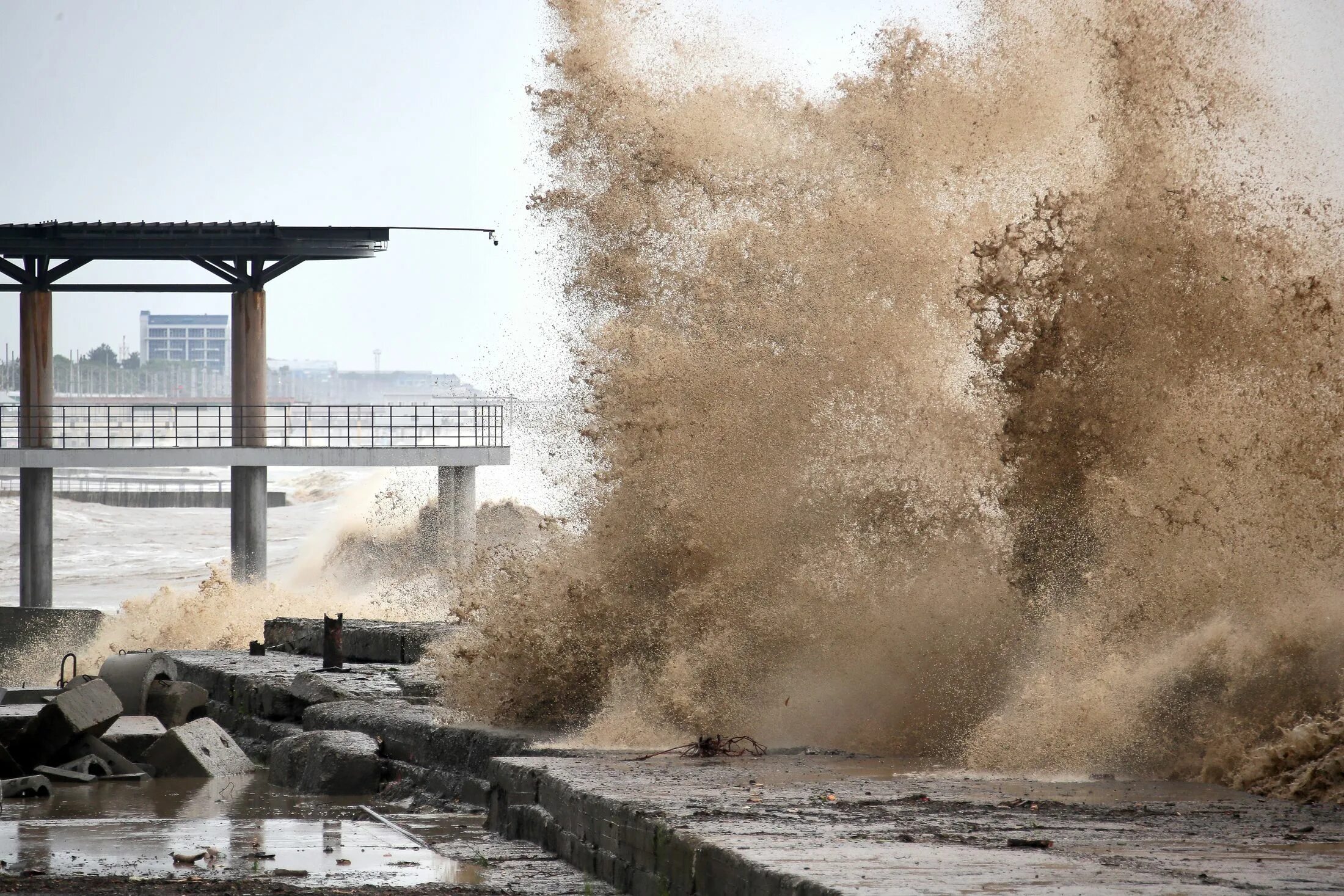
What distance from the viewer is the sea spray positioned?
8477mm

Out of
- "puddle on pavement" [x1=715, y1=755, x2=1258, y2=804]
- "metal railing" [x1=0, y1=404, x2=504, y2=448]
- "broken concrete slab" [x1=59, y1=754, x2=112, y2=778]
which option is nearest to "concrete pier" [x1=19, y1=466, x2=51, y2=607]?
"metal railing" [x1=0, y1=404, x2=504, y2=448]

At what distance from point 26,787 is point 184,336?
6267 inches

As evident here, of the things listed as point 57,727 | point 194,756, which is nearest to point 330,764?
point 194,756

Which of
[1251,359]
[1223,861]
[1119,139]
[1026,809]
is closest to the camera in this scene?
[1223,861]

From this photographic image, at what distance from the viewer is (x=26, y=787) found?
33.6ft

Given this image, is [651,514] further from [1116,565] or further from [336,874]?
[336,874]

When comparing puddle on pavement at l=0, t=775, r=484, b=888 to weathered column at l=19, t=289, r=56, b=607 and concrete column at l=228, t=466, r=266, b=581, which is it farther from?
weathered column at l=19, t=289, r=56, b=607

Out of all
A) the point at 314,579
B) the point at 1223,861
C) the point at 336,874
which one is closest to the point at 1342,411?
the point at 1223,861

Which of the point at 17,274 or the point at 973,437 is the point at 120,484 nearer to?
the point at 17,274

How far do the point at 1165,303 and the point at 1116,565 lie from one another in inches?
61.8

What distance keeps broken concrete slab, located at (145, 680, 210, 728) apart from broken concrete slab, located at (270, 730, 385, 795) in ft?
12.5

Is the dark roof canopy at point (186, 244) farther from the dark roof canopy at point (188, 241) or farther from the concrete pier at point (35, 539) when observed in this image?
the concrete pier at point (35, 539)

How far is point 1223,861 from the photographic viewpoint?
498cm

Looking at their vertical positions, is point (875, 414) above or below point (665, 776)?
above
